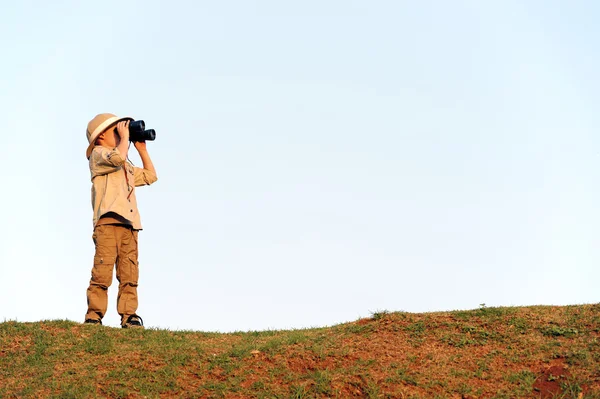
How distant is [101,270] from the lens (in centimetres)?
1056

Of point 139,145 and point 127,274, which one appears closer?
point 127,274

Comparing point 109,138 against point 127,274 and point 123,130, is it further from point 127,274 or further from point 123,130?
point 127,274

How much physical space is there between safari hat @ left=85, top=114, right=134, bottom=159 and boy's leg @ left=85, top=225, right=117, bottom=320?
1.30 metres

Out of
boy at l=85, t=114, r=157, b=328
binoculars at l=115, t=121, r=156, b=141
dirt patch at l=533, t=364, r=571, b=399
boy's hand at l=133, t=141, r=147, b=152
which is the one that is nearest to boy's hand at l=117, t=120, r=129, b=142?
boy at l=85, t=114, r=157, b=328

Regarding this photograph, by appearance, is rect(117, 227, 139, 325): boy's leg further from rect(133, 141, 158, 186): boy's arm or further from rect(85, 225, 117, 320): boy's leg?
rect(133, 141, 158, 186): boy's arm

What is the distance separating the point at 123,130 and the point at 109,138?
1.07 feet

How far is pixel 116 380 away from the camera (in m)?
8.44

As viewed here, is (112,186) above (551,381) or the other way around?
above

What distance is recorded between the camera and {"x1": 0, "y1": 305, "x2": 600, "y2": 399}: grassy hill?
Result: 26.6 ft

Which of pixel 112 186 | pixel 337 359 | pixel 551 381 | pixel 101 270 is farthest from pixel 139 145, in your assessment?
pixel 551 381

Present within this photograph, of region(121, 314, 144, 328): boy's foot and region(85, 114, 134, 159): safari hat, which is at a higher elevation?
region(85, 114, 134, 159): safari hat

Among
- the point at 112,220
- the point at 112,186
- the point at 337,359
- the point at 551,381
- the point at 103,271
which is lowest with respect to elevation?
the point at 551,381

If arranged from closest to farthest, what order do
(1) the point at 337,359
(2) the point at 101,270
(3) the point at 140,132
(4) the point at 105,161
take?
(1) the point at 337,359 → (2) the point at 101,270 → (4) the point at 105,161 → (3) the point at 140,132

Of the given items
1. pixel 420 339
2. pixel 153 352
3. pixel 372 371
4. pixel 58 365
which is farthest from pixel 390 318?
pixel 58 365
